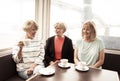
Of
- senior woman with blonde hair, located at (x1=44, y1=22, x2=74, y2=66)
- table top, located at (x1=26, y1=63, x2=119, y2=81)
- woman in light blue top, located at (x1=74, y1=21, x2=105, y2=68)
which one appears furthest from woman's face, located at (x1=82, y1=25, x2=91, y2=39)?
table top, located at (x1=26, y1=63, x2=119, y2=81)

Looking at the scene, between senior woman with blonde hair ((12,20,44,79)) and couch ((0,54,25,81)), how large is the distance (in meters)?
0.07

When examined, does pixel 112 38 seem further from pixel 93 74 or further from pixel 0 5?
pixel 0 5

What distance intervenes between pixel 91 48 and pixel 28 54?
3.01ft

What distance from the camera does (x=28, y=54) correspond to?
230cm

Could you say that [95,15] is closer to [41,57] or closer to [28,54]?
[41,57]

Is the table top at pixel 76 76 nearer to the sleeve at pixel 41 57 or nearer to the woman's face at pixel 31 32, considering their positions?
the sleeve at pixel 41 57

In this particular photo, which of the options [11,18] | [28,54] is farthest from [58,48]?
[11,18]

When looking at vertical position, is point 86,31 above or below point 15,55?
above

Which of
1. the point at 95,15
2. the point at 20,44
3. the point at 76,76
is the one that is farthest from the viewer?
the point at 95,15

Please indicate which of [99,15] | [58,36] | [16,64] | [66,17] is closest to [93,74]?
[58,36]

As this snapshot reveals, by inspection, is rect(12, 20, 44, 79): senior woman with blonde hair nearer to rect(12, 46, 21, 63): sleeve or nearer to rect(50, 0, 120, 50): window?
rect(12, 46, 21, 63): sleeve

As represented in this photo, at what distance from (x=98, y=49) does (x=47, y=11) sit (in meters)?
1.41

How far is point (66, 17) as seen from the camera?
312 cm

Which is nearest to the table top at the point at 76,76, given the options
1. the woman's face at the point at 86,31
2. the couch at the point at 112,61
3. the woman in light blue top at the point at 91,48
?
the woman in light blue top at the point at 91,48
